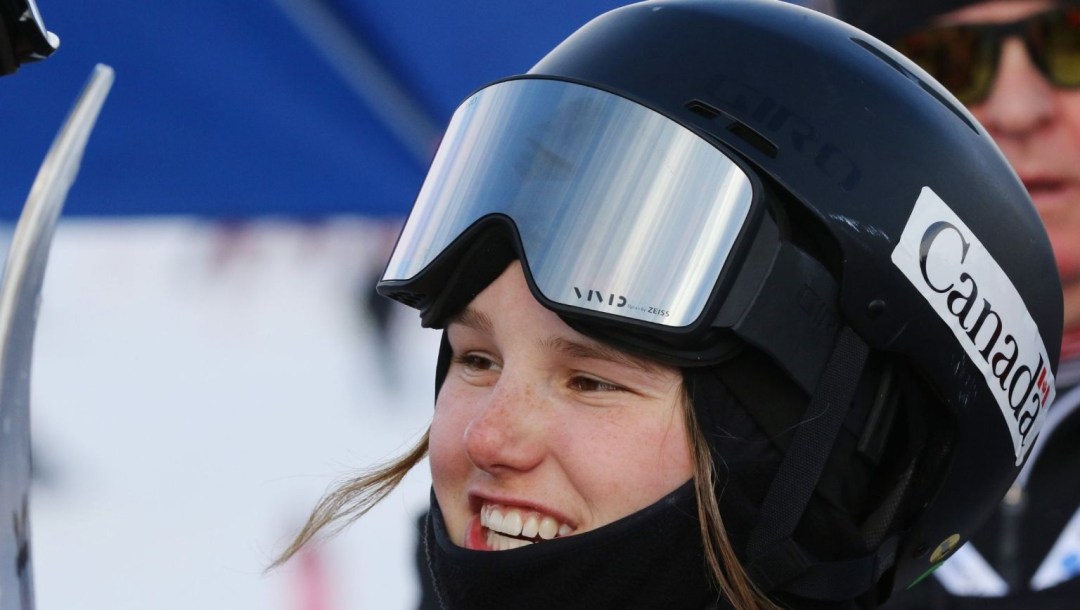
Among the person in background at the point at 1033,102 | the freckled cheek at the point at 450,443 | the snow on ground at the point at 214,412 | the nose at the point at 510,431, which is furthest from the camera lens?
the snow on ground at the point at 214,412

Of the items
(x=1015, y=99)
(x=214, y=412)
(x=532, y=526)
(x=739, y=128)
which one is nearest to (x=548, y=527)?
(x=532, y=526)

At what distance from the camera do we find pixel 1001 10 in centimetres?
297

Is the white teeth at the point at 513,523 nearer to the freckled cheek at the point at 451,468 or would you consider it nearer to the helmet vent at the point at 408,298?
the freckled cheek at the point at 451,468

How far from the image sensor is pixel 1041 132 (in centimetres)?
297

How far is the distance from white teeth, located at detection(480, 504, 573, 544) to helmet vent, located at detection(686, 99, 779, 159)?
1.63 feet

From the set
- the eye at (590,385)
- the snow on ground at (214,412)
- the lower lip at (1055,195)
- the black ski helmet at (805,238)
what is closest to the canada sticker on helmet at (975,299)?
the black ski helmet at (805,238)

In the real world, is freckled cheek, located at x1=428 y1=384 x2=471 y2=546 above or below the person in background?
below

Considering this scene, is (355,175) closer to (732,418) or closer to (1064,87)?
(1064,87)

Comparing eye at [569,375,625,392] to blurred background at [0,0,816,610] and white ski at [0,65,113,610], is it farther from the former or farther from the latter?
blurred background at [0,0,816,610]

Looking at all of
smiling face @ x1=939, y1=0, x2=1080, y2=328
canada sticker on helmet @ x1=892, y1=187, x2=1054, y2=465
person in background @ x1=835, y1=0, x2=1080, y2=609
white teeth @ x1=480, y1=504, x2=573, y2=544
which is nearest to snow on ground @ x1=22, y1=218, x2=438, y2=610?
person in background @ x1=835, y1=0, x2=1080, y2=609

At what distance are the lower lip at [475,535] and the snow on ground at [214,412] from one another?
1.79 meters

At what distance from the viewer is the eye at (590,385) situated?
63.1 inches

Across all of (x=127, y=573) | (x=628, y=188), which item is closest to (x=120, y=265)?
(x=127, y=573)

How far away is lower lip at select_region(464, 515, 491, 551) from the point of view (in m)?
1.66
